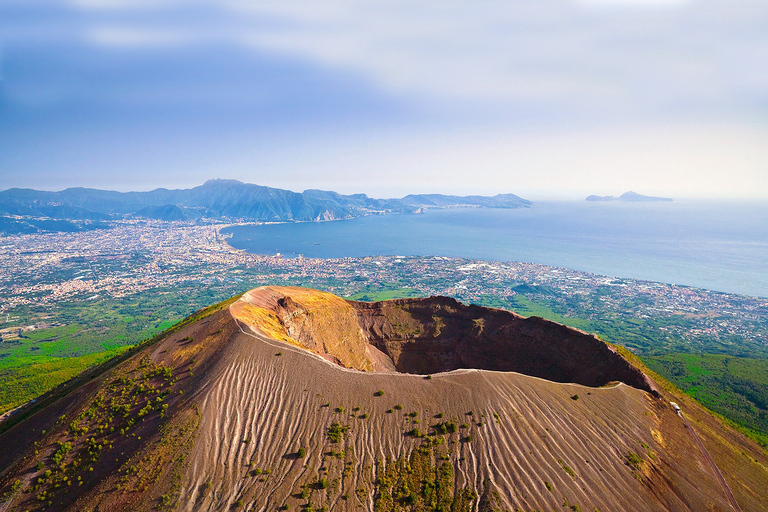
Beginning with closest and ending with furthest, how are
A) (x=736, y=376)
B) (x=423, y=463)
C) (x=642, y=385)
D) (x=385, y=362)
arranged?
(x=423, y=463) < (x=642, y=385) < (x=385, y=362) < (x=736, y=376)

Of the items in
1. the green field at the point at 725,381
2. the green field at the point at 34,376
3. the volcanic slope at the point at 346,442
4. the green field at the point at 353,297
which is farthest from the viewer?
the green field at the point at 353,297

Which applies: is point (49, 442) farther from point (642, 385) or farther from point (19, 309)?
point (19, 309)

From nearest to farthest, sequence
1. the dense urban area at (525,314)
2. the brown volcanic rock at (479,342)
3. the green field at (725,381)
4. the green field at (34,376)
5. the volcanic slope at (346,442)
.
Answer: the volcanic slope at (346,442)
the brown volcanic rock at (479,342)
the green field at (34,376)
the green field at (725,381)
the dense urban area at (525,314)

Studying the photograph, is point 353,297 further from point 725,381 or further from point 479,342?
point 725,381

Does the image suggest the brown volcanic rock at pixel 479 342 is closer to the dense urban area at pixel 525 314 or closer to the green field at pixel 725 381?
the green field at pixel 725 381

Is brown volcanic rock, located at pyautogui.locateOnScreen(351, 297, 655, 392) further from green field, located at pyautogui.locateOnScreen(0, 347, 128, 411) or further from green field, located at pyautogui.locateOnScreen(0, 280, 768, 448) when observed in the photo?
green field, located at pyautogui.locateOnScreen(0, 347, 128, 411)

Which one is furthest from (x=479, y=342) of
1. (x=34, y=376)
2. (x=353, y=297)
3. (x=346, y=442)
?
(x=34, y=376)

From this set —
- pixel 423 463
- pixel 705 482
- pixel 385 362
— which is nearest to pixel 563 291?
pixel 385 362

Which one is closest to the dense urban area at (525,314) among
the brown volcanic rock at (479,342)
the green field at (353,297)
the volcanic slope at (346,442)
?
the green field at (353,297)
